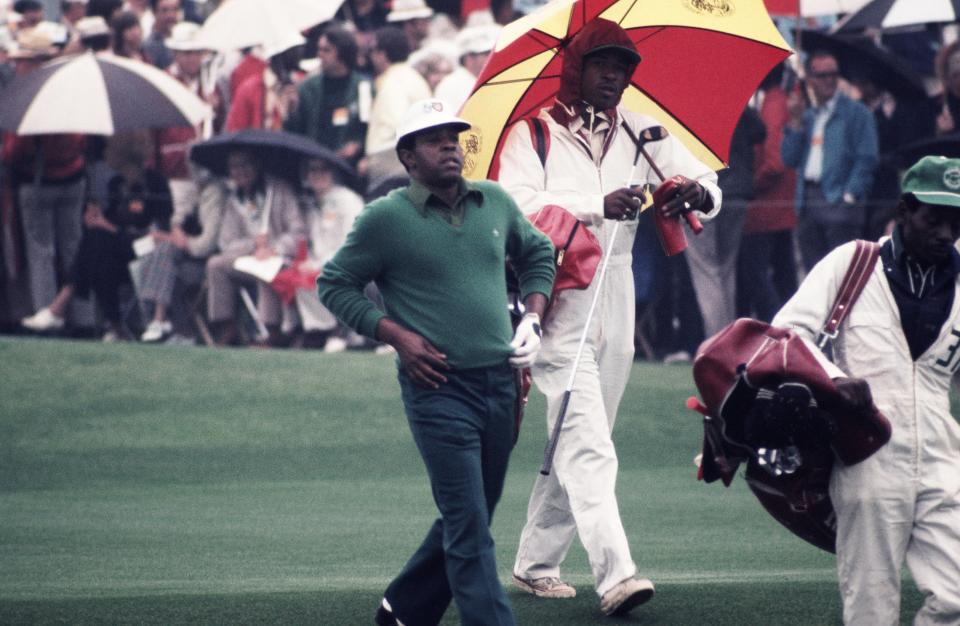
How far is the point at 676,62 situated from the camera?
909 cm

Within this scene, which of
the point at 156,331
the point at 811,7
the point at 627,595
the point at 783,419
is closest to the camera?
the point at 783,419

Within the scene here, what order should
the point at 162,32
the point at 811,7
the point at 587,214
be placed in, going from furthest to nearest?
the point at 162,32, the point at 811,7, the point at 587,214

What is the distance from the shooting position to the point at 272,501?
474 inches

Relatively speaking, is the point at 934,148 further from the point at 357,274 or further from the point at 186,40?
the point at 357,274

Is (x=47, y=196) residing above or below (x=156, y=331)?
above

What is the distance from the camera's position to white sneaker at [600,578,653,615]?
741 cm

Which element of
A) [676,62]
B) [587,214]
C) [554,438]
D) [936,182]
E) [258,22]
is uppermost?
[936,182]

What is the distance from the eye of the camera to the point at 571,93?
8227 mm

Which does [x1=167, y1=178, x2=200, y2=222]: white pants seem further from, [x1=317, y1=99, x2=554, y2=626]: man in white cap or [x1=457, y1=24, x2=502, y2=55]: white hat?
[x1=317, y1=99, x2=554, y2=626]: man in white cap

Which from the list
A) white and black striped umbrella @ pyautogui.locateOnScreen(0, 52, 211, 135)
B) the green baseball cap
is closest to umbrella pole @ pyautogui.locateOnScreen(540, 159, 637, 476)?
the green baseball cap

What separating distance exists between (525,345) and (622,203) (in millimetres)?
1379

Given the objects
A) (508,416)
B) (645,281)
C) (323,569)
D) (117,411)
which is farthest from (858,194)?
(508,416)

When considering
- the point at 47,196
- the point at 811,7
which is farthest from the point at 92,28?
the point at 811,7

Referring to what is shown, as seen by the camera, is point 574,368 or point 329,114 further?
point 329,114
